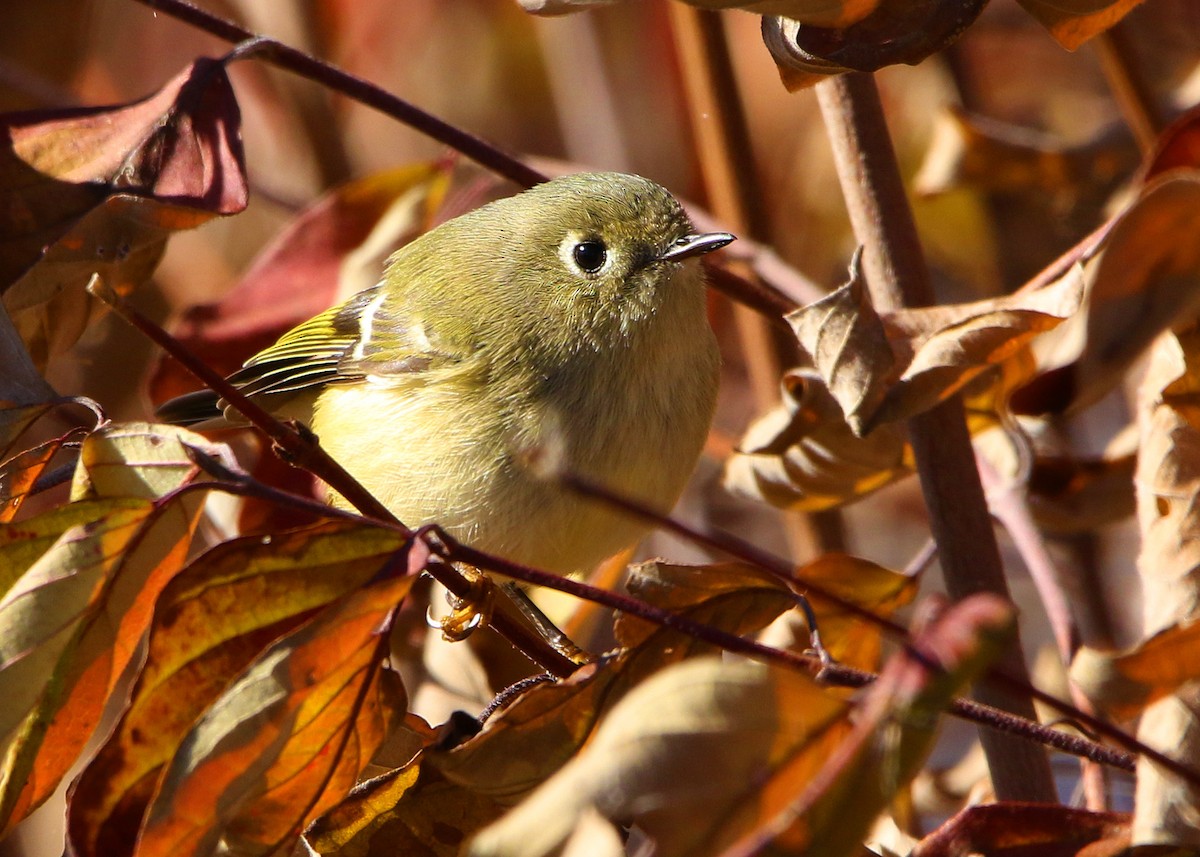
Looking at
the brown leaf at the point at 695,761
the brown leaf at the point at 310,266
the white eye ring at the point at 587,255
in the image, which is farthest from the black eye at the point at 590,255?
the brown leaf at the point at 695,761

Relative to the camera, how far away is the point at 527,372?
5.00 ft

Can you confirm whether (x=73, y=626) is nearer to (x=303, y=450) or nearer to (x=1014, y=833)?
(x=303, y=450)

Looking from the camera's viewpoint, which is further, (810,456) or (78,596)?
(810,456)

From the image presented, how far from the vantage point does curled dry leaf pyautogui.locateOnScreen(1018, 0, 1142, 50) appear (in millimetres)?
918

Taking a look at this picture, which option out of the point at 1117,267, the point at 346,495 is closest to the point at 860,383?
the point at 1117,267

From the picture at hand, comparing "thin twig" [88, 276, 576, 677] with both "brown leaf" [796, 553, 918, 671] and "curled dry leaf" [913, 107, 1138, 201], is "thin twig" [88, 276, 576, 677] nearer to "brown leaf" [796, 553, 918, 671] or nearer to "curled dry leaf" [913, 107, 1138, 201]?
"brown leaf" [796, 553, 918, 671]

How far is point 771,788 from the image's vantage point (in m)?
0.65

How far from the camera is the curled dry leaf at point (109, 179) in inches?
42.1

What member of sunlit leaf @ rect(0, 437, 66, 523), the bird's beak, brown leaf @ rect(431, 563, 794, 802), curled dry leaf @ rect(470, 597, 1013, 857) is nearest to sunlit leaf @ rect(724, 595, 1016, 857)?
curled dry leaf @ rect(470, 597, 1013, 857)

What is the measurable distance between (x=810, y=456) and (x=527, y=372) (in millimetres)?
368

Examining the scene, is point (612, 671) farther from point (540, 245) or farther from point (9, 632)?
point (540, 245)

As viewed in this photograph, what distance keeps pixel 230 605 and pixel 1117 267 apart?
28.0 inches

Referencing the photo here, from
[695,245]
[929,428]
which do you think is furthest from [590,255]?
[929,428]

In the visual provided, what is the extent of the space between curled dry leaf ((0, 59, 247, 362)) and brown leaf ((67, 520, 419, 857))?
1.29 feet
